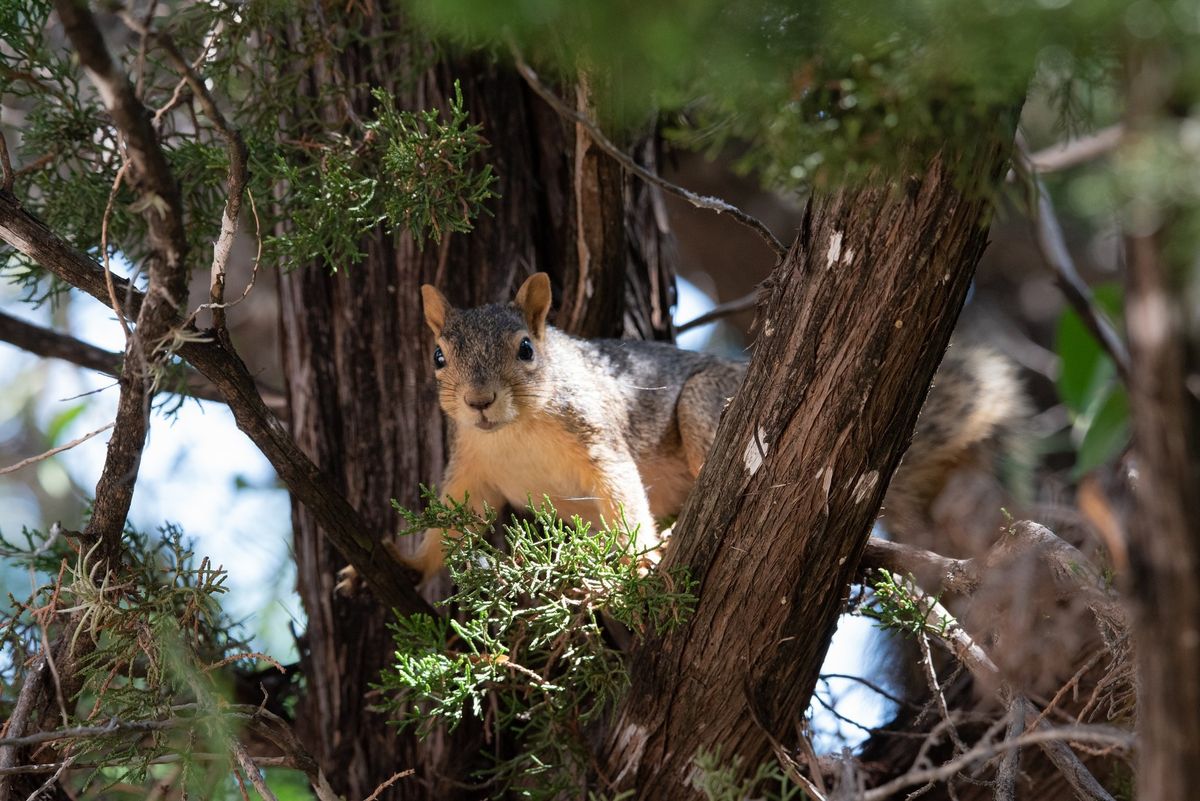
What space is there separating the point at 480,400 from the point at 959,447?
5.05 ft

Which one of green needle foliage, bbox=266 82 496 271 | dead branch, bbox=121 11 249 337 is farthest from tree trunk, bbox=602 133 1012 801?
dead branch, bbox=121 11 249 337

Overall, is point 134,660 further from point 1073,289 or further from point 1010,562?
point 1073,289

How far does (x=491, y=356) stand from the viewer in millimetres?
2924

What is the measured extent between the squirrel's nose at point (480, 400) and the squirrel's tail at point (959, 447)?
123 cm

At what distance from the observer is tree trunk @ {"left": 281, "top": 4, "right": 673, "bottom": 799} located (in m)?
3.13

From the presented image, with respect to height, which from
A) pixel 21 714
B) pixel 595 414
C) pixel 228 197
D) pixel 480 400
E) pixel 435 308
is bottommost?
pixel 21 714

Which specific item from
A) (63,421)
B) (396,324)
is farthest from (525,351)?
(63,421)

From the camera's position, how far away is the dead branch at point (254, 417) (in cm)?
208

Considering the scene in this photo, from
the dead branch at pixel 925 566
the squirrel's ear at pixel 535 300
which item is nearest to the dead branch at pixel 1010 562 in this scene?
the dead branch at pixel 925 566

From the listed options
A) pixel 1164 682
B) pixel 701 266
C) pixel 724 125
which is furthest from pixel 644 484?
pixel 701 266

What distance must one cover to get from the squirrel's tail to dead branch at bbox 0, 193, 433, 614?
58.4 inches

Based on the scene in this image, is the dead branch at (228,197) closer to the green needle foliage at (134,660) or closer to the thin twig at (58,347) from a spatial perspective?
the green needle foliage at (134,660)

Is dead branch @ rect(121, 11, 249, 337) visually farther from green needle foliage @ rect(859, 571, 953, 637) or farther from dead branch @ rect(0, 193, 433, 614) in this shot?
green needle foliage @ rect(859, 571, 953, 637)

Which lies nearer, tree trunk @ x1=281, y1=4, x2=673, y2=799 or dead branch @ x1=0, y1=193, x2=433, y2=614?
dead branch @ x1=0, y1=193, x2=433, y2=614
